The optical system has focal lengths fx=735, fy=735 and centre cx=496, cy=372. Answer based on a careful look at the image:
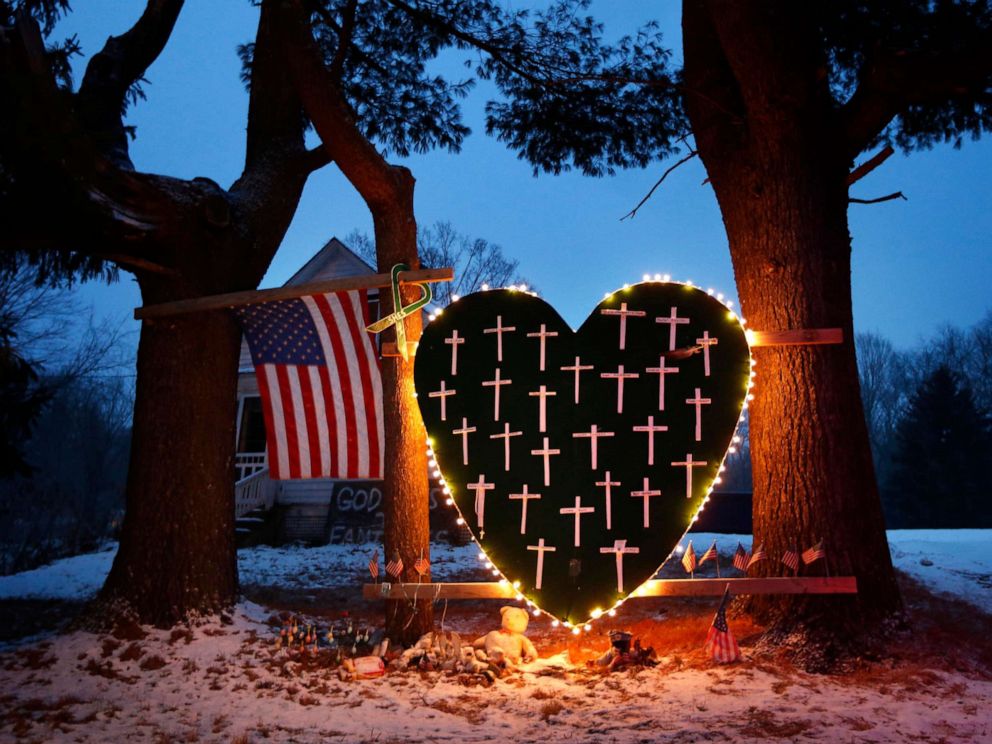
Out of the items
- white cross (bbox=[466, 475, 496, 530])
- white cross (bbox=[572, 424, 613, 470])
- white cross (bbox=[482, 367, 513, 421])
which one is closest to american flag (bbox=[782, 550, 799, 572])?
white cross (bbox=[572, 424, 613, 470])

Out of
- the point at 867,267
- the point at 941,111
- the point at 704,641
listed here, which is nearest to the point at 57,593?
the point at 704,641

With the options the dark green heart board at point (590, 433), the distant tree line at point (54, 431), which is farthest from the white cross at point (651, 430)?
the distant tree line at point (54, 431)

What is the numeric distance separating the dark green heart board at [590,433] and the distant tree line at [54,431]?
167 inches

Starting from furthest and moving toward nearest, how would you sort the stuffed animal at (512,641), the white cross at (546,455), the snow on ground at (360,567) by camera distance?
the snow on ground at (360,567)
the stuffed animal at (512,641)
the white cross at (546,455)

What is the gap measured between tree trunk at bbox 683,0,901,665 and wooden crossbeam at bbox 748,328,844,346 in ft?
0.91

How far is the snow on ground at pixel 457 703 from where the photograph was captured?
362cm

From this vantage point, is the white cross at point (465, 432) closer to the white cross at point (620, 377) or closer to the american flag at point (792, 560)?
the white cross at point (620, 377)

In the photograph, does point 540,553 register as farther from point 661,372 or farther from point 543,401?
point 661,372

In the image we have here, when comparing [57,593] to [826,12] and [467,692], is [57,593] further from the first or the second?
[826,12]

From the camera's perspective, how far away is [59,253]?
22.6 feet

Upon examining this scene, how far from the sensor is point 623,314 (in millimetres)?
4344

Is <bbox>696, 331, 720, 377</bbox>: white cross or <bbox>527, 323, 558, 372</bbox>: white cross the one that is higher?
<bbox>527, 323, 558, 372</bbox>: white cross

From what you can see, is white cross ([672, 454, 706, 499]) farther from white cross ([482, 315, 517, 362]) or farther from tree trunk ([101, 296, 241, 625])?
tree trunk ([101, 296, 241, 625])

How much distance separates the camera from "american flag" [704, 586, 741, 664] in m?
4.46
